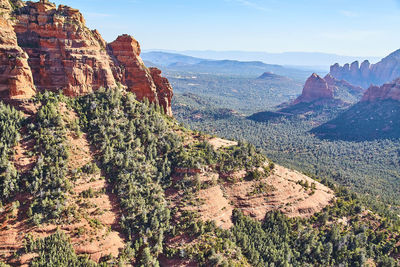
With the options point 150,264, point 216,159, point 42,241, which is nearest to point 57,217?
point 42,241

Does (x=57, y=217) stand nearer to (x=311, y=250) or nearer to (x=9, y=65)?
(x=9, y=65)

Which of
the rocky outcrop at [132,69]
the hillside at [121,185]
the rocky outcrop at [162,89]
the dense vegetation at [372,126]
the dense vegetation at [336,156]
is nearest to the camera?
the hillside at [121,185]

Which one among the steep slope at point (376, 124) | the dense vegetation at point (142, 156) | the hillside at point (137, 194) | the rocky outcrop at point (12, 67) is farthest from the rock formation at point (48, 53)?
the steep slope at point (376, 124)

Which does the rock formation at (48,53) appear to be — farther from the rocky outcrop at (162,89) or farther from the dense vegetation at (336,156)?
the dense vegetation at (336,156)

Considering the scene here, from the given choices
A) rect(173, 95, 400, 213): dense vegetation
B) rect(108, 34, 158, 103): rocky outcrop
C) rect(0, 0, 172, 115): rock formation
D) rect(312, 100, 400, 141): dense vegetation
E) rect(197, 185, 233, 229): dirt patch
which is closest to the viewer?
rect(0, 0, 172, 115): rock formation

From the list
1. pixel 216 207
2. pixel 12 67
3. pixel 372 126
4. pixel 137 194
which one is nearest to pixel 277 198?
pixel 216 207

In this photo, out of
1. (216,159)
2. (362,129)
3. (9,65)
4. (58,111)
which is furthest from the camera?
(362,129)

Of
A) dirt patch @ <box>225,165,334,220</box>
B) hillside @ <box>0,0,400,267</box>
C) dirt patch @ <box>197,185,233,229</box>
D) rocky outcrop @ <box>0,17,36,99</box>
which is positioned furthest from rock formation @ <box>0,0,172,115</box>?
dirt patch @ <box>225,165,334,220</box>

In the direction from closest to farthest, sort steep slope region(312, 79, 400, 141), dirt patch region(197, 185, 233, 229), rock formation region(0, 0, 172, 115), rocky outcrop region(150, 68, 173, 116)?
rock formation region(0, 0, 172, 115) < dirt patch region(197, 185, 233, 229) < rocky outcrop region(150, 68, 173, 116) < steep slope region(312, 79, 400, 141)

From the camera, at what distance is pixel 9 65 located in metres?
52.7

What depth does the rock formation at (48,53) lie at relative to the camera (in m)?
53.5

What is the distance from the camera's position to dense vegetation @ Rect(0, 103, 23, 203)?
1736 inches

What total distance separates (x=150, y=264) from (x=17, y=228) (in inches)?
859

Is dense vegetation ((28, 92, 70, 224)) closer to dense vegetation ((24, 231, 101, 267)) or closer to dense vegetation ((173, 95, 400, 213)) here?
dense vegetation ((24, 231, 101, 267))
